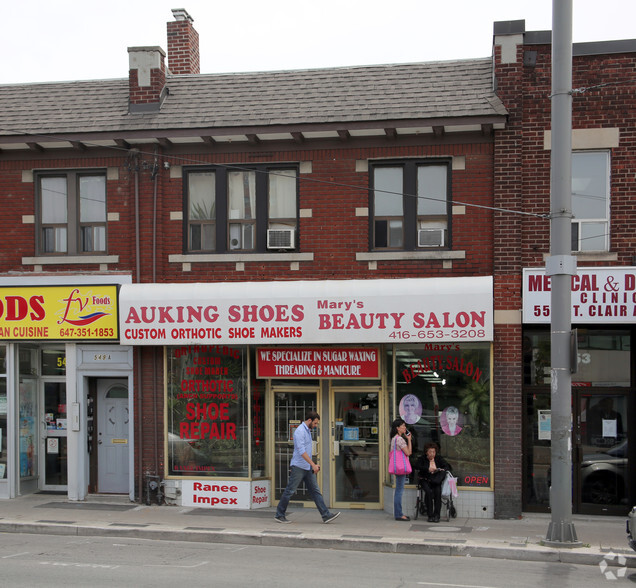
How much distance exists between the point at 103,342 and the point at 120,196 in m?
2.65

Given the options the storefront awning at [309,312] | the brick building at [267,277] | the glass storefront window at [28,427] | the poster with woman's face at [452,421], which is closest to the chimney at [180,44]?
the brick building at [267,277]

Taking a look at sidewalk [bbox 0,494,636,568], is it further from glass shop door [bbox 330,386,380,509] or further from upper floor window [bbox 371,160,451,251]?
upper floor window [bbox 371,160,451,251]

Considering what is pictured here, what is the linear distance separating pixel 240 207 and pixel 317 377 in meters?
3.30

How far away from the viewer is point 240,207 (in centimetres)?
1427

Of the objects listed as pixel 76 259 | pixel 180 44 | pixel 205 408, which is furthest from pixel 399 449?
pixel 180 44

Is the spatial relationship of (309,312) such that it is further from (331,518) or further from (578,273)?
(578,273)

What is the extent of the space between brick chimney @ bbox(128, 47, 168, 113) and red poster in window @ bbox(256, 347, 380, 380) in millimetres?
4999

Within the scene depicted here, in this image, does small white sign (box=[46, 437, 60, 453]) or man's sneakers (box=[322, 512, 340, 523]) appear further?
small white sign (box=[46, 437, 60, 453])

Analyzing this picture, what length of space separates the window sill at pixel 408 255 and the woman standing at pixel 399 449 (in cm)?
271

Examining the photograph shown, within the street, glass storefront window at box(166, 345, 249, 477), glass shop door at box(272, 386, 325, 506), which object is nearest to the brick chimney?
glass storefront window at box(166, 345, 249, 477)

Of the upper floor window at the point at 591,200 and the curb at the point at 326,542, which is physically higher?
the upper floor window at the point at 591,200

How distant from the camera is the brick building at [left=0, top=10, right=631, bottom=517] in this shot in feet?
43.4

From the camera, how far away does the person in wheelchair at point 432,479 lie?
1282 centimetres

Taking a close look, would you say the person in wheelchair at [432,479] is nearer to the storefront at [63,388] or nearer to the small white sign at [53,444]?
the storefront at [63,388]
